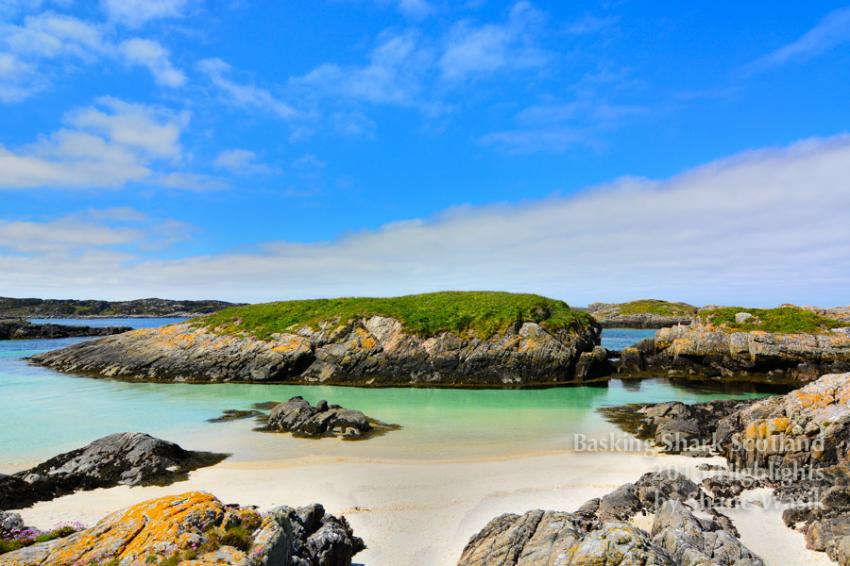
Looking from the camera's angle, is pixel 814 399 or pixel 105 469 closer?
pixel 105 469

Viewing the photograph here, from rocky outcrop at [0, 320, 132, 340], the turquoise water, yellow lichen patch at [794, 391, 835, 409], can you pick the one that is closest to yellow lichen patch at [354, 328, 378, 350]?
the turquoise water

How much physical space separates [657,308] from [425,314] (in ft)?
352

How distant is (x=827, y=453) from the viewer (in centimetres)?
1485

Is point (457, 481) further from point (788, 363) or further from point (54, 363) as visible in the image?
point (54, 363)

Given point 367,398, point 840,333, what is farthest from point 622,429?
point 840,333

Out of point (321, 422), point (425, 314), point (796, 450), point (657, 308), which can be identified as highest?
point (657, 308)

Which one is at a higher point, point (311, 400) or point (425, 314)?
point (425, 314)

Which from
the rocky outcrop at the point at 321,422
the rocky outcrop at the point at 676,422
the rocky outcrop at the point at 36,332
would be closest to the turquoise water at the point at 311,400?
the rocky outcrop at the point at 321,422

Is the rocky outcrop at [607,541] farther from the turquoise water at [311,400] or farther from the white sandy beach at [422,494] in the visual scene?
the turquoise water at [311,400]

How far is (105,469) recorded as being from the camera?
631 inches

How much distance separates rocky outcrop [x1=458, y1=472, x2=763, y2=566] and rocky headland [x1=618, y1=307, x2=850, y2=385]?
3313 centimetres

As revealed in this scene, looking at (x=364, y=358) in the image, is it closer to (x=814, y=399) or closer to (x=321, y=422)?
(x=321, y=422)

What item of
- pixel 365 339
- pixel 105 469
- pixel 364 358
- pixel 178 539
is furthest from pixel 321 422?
pixel 365 339

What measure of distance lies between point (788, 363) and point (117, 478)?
48.1 meters
